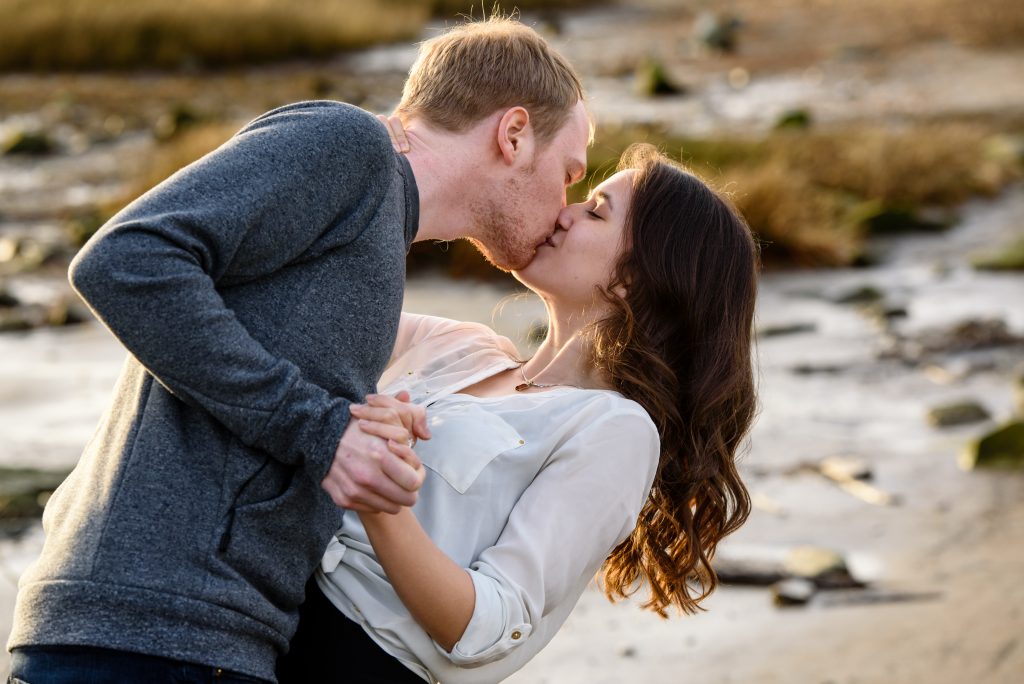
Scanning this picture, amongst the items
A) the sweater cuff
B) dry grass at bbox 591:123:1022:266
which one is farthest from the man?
dry grass at bbox 591:123:1022:266

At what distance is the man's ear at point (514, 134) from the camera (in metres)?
2.55

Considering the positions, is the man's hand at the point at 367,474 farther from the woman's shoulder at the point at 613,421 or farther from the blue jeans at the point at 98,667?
the woman's shoulder at the point at 613,421

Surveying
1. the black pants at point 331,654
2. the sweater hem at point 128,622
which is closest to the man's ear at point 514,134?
the black pants at point 331,654

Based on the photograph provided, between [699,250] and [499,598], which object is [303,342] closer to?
[499,598]

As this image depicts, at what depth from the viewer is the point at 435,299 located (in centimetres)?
948

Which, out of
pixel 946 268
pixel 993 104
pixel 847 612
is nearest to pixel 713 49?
pixel 993 104

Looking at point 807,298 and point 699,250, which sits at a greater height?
point 699,250

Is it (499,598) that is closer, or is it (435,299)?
(499,598)

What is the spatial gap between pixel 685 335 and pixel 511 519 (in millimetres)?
594

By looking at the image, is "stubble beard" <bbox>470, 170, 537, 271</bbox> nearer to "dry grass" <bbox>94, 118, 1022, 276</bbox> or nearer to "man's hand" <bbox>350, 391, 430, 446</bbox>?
"man's hand" <bbox>350, 391, 430, 446</bbox>

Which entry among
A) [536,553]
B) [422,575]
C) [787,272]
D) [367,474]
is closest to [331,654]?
[422,575]

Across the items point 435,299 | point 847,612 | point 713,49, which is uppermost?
point 847,612

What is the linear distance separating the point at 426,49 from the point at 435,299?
682 centimetres

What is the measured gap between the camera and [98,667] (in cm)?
202
